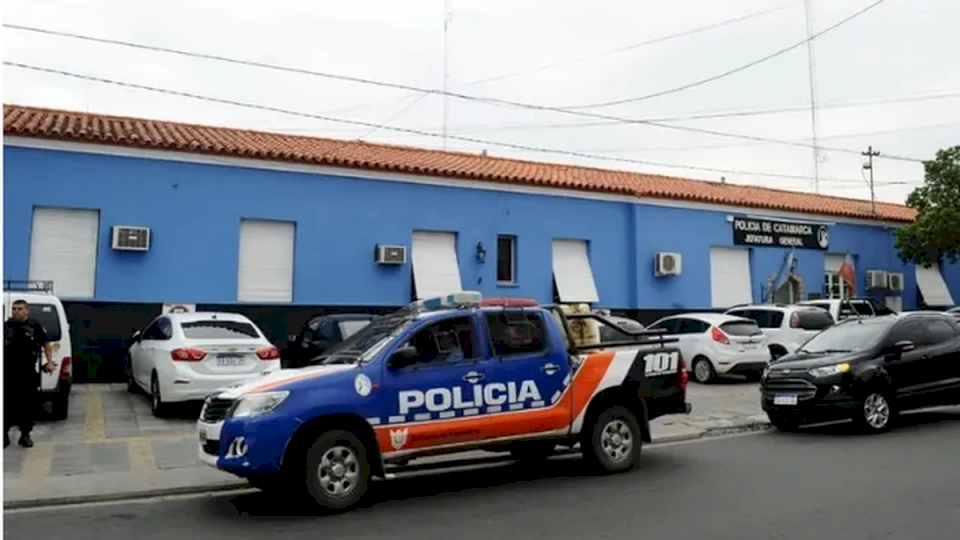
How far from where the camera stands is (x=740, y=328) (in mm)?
16812

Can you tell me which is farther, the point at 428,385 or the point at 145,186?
the point at 145,186

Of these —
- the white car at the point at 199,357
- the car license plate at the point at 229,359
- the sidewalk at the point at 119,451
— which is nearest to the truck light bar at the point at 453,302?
the sidewalk at the point at 119,451

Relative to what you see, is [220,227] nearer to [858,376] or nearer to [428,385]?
[428,385]

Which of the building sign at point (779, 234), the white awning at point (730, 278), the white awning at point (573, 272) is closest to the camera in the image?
the white awning at point (573, 272)

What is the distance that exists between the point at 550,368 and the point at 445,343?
1152 mm

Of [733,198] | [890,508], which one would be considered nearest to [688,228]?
[733,198]

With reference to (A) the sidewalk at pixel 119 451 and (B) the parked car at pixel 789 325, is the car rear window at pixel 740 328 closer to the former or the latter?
(B) the parked car at pixel 789 325

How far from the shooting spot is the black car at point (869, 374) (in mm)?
10578

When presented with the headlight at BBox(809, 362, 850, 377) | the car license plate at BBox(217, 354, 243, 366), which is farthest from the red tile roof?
the headlight at BBox(809, 362, 850, 377)

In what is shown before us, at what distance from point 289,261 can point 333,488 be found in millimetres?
10697

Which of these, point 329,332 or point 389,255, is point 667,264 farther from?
point 329,332

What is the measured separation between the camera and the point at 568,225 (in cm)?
2011

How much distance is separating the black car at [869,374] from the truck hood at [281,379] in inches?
262

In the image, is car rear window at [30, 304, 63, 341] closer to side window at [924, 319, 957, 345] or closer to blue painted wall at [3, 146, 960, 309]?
blue painted wall at [3, 146, 960, 309]
